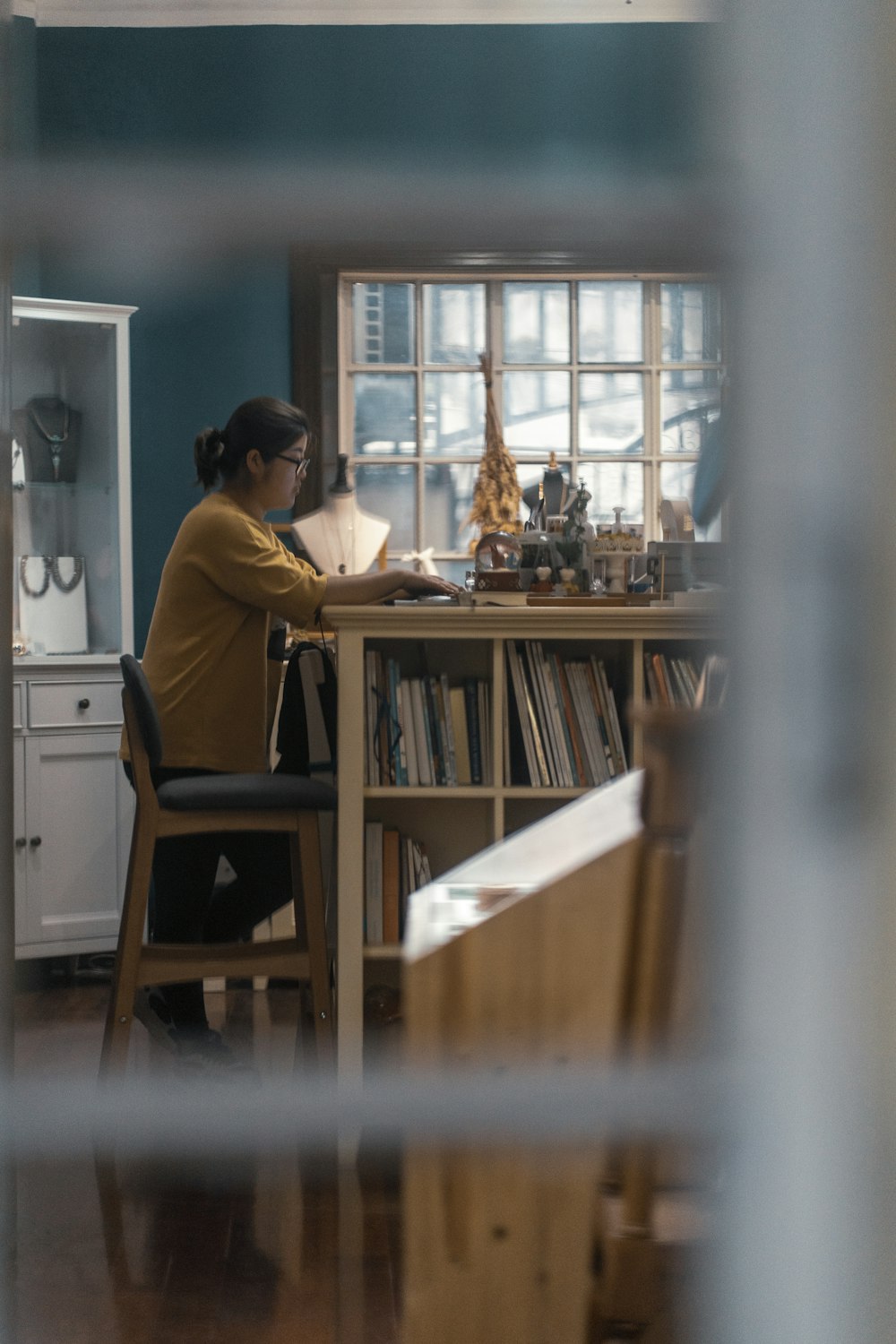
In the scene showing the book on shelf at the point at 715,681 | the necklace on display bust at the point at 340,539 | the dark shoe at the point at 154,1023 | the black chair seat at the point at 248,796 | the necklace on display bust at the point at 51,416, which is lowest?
the dark shoe at the point at 154,1023

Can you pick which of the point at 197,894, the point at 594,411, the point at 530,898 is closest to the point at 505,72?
the point at 594,411

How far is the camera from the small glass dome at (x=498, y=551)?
2604 mm

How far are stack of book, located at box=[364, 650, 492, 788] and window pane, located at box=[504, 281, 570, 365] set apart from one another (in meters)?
2.44

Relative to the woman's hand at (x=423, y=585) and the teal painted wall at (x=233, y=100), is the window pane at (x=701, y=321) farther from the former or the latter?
the teal painted wall at (x=233, y=100)

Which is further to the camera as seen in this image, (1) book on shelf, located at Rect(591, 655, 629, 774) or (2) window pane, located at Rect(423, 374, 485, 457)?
(2) window pane, located at Rect(423, 374, 485, 457)

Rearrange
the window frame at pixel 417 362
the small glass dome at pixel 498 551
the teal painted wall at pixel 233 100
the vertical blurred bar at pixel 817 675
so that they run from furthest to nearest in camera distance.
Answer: the window frame at pixel 417 362, the teal painted wall at pixel 233 100, the small glass dome at pixel 498 551, the vertical blurred bar at pixel 817 675

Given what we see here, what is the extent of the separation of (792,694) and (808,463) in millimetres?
79

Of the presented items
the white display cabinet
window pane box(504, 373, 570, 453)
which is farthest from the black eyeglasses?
window pane box(504, 373, 570, 453)

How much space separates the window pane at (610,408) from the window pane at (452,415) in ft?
1.26

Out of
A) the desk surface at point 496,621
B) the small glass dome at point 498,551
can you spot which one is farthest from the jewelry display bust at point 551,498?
the desk surface at point 496,621

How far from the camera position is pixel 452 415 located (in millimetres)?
4629

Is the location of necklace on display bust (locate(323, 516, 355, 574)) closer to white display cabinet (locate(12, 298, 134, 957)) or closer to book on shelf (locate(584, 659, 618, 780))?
white display cabinet (locate(12, 298, 134, 957))

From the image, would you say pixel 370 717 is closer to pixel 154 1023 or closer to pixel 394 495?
pixel 154 1023

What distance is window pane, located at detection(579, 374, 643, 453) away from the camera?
4660 mm
